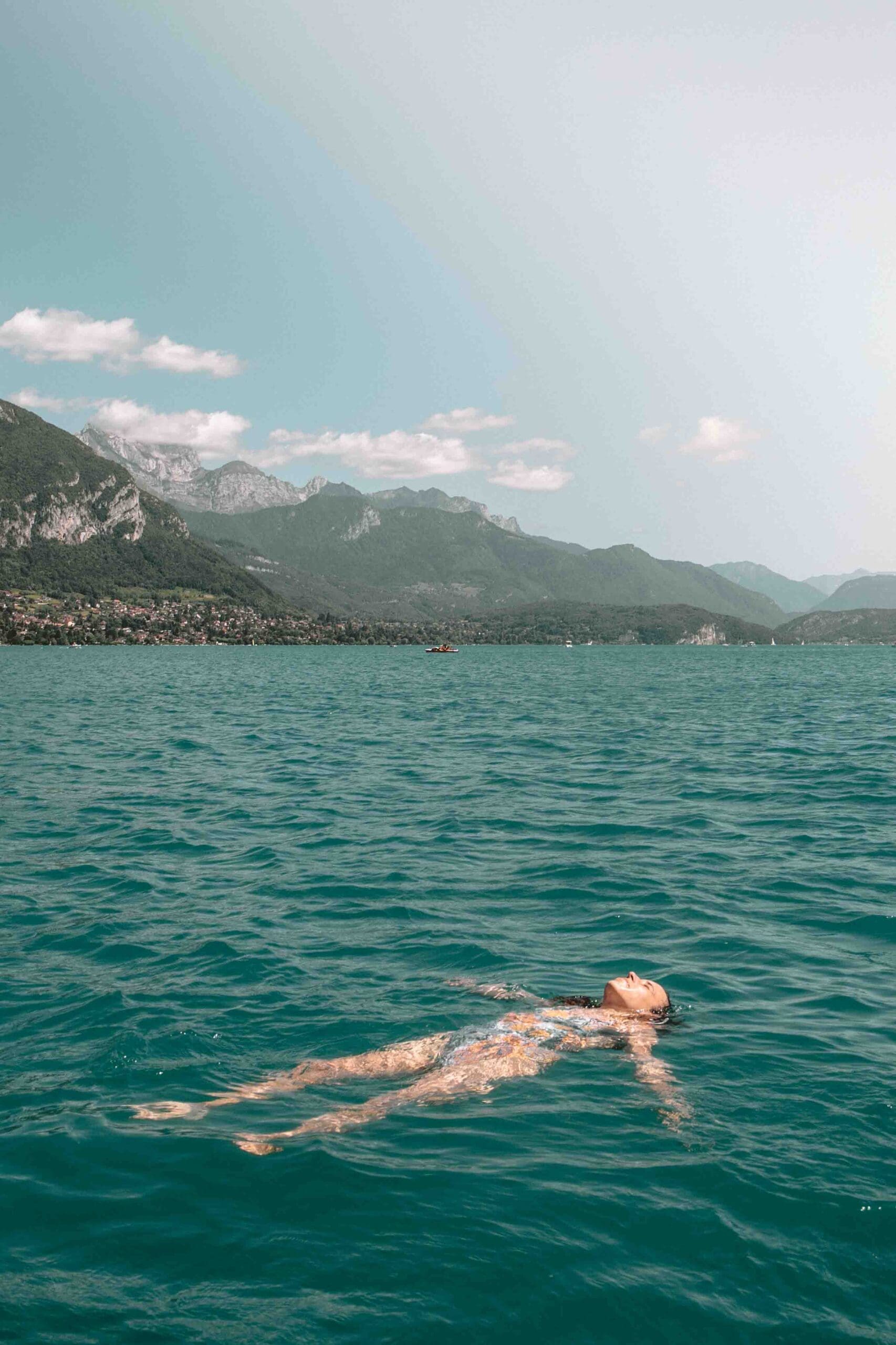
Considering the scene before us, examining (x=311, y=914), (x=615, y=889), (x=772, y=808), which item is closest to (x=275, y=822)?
(x=311, y=914)

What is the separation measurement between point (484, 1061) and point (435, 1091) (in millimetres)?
914

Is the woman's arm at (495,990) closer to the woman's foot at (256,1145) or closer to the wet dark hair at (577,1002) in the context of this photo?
the wet dark hair at (577,1002)

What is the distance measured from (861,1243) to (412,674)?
12980 cm

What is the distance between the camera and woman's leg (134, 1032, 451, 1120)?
10.7m

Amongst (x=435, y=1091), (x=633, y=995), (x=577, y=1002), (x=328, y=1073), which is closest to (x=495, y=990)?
(x=577, y=1002)

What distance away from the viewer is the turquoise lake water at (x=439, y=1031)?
7.73 metres

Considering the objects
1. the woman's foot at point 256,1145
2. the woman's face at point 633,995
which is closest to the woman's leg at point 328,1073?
the woman's foot at point 256,1145

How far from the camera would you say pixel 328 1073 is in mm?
11547

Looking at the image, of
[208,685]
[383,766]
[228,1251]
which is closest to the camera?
[228,1251]

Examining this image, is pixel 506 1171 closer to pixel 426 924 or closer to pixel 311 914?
pixel 426 924

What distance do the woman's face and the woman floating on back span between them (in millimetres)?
11

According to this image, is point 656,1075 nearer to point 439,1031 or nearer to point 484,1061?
point 484,1061

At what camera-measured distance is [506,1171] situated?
9531mm

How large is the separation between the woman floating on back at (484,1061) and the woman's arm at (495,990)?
0.33ft
